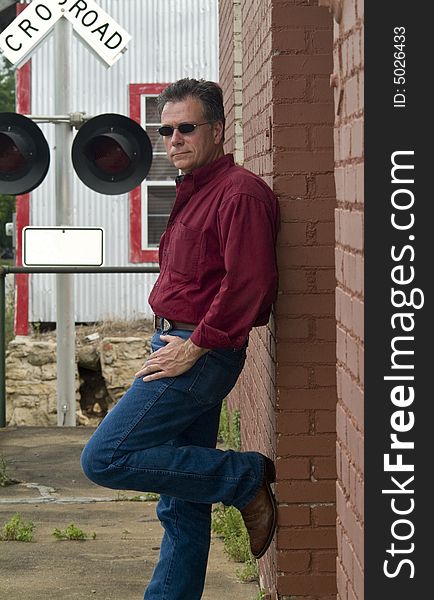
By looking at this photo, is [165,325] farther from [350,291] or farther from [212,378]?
[350,291]

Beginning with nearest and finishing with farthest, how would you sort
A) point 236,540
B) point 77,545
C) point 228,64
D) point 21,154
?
point 236,540
point 77,545
point 228,64
point 21,154

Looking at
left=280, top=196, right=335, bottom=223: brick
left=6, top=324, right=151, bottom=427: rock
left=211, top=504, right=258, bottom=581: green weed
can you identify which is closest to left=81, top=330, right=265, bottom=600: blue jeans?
left=280, top=196, right=335, bottom=223: brick

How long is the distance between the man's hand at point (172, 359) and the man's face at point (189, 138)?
60 centimetres

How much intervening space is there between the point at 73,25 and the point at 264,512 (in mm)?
5592

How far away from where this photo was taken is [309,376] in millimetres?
4160

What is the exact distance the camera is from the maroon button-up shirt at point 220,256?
3.76 meters

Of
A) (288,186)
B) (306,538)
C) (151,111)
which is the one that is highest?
(151,111)

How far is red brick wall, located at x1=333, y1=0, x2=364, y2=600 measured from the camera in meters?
2.39

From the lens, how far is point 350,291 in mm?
2600

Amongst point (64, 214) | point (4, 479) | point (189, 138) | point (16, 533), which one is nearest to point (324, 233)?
point (189, 138)

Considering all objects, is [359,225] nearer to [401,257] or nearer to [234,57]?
[401,257]

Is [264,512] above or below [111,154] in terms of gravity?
below

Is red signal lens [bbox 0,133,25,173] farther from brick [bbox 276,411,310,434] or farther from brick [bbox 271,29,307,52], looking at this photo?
brick [bbox 276,411,310,434]

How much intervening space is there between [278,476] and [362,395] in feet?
6.06
